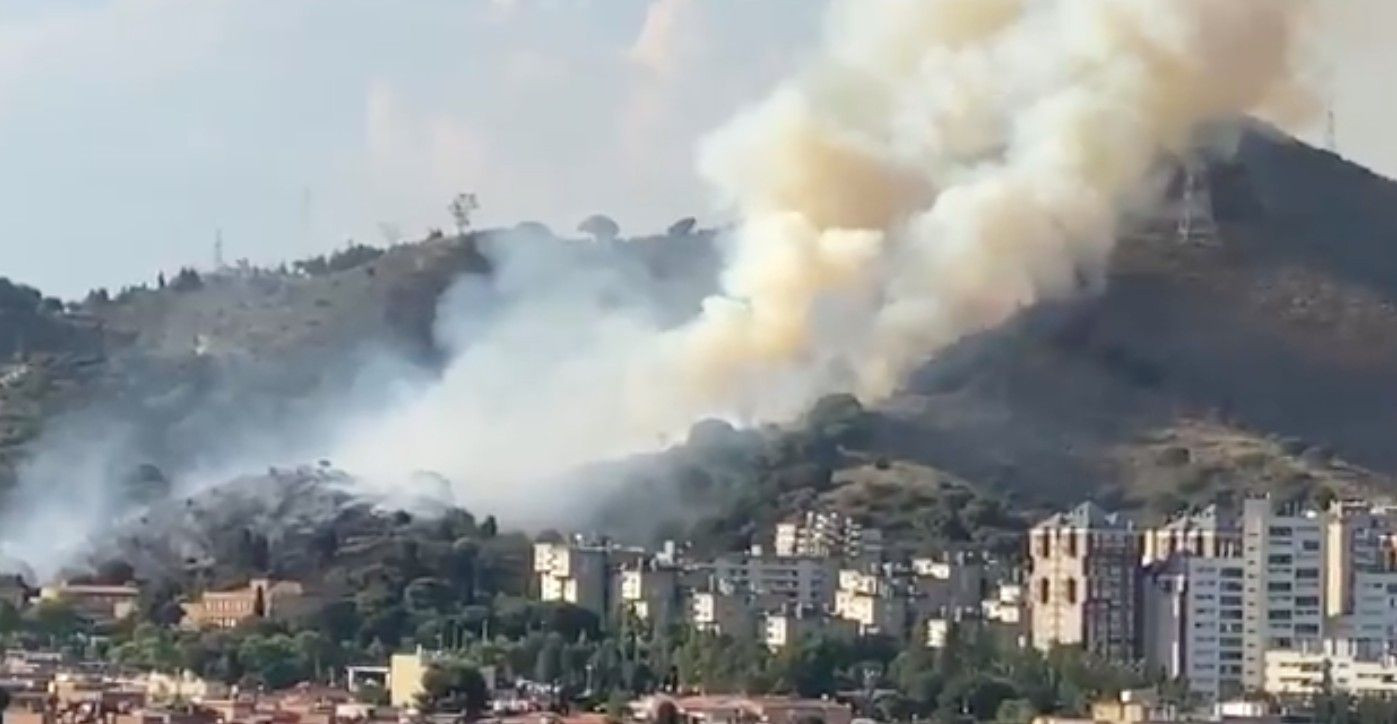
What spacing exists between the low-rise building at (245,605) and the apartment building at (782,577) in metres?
5.43

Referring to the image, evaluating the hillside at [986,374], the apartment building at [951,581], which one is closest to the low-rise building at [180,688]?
the apartment building at [951,581]

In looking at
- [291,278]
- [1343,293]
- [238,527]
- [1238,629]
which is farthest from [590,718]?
[291,278]

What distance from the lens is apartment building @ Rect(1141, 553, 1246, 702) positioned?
192ft

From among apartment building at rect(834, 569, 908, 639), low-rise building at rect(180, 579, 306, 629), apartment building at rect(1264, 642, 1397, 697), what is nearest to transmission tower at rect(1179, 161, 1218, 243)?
apartment building at rect(834, 569, 908, 639)

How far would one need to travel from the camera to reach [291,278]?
293 feet

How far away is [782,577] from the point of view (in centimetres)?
6384

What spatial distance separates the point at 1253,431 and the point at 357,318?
17753mm

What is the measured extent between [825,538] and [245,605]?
950 centimetres

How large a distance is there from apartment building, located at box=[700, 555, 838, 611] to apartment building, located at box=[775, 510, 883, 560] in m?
0.88

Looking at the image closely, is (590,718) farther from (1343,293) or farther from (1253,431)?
(1343,293)

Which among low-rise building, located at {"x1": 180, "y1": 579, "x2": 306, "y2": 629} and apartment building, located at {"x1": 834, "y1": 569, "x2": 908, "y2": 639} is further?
apartment building, located at {"x1": 834, "y1": 569, "x2": 908, "y2": 639}

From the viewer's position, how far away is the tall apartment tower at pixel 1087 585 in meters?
59.1

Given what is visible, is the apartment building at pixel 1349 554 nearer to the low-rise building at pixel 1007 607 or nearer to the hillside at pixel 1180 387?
the low-rise building at pixel 1007 607

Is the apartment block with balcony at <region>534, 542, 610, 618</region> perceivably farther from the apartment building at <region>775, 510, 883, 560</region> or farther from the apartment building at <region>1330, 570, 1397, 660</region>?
the apartment building at <region>1330, 570, 1397, 660</region>
